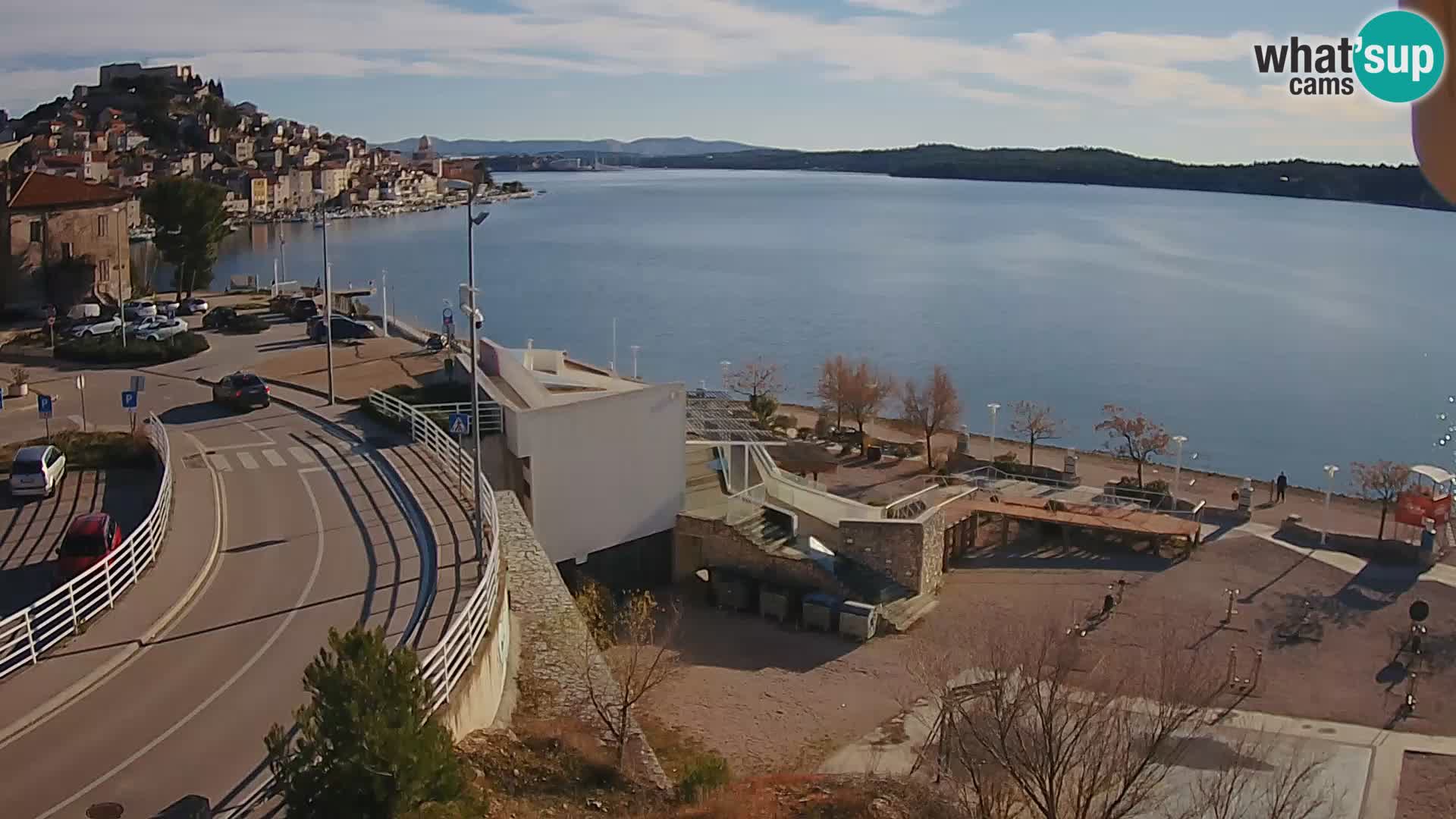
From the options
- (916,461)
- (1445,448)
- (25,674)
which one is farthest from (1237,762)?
(1445,448)

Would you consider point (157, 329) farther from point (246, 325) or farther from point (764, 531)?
point (764, 531)

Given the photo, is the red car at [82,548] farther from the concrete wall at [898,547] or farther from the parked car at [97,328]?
the parked car at [97,328]

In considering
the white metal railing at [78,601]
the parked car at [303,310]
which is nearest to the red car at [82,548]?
the white metal railing at [78,601]

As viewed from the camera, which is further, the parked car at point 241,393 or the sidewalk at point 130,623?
the parked car at point 241,393

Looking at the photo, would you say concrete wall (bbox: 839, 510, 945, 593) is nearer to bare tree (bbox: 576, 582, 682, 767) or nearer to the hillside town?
bare tree (bbox: 576, 582, 682, 767)

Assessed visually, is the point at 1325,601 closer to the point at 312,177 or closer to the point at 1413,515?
the point at 1413,515

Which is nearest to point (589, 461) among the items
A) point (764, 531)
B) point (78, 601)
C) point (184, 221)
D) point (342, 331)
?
point (764, 531)

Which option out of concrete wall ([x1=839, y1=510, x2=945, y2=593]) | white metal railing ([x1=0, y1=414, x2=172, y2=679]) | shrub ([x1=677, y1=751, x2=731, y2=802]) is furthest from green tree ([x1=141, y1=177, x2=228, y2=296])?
shrub ([x1=677, y1=751, x2=731, y2=802])
